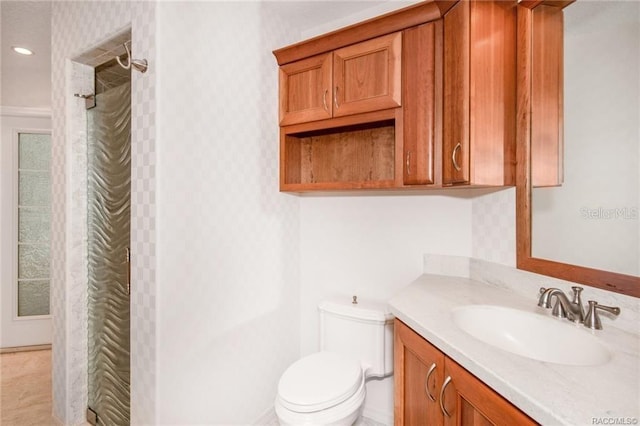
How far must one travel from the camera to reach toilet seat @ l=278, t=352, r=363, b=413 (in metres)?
1.35

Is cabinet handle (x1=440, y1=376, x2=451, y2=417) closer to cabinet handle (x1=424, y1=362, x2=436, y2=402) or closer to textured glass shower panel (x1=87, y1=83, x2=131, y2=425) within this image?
cabinet handle (x1=424, y1=362, x2=436, y2=402)

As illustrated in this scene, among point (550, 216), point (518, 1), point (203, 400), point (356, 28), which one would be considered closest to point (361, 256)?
point (550, 216)

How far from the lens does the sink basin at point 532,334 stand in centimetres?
93

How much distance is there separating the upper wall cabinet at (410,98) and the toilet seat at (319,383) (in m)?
0.94

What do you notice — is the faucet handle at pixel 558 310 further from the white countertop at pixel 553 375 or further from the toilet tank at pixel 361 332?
the toilet tank at pixel 361 332

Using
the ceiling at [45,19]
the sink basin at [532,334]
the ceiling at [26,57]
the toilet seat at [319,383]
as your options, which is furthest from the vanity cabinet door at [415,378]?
the ceiling at [26,57]

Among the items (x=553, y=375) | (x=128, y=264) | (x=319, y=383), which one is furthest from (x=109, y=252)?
(x=553, y=375)

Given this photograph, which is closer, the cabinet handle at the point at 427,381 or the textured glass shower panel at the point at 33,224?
the cabinet handle at the point at 427,381

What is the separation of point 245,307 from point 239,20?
159 centimetres

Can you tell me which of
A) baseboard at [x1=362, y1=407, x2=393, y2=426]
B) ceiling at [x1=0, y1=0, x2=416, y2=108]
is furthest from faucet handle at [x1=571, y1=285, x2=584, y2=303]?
ceiling at [x1=0, y1=0, x2=416, y2=108]

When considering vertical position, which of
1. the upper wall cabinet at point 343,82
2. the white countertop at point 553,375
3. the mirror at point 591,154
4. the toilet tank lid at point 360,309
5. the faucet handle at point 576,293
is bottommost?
the toilet tank lid at point 360,309

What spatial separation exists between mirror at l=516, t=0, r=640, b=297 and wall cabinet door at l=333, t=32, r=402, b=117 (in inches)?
21.1

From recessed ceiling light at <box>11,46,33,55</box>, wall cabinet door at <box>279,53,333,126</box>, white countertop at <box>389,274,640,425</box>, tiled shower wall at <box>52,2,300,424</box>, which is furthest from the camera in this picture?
recessed ceiling light at <box>11,46,33,55</box>

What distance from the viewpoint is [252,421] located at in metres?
1.79
